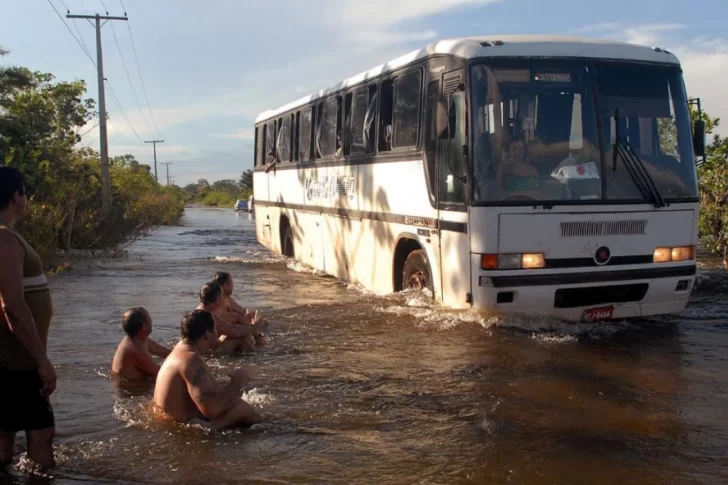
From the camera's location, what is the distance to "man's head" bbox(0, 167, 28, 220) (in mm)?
4312

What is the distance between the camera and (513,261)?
7938 millimetres

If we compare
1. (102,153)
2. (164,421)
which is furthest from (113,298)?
(102,153)

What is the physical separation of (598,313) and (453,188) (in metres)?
2.01

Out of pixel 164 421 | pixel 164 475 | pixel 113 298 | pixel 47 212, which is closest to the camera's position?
pixel 164 475

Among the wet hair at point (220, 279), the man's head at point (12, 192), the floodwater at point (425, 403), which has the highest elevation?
the man's head at point (12, 192)

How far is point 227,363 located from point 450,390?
238 centimetres

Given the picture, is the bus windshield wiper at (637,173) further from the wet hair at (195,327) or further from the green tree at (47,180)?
the green tree at (47,180)

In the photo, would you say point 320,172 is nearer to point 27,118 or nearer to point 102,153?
point 27,118

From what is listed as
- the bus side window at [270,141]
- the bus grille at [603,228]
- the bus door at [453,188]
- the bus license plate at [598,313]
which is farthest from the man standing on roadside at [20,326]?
the bus side window at [270,141]

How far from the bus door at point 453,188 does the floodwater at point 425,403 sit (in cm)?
38

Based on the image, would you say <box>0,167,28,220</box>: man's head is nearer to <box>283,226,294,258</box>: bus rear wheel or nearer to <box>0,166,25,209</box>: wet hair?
<box>0,166,25,209</box>: wet hair

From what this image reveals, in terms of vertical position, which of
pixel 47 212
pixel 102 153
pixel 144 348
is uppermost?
pixel 102 153

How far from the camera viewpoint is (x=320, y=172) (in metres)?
13.4

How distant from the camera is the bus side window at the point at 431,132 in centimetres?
895
